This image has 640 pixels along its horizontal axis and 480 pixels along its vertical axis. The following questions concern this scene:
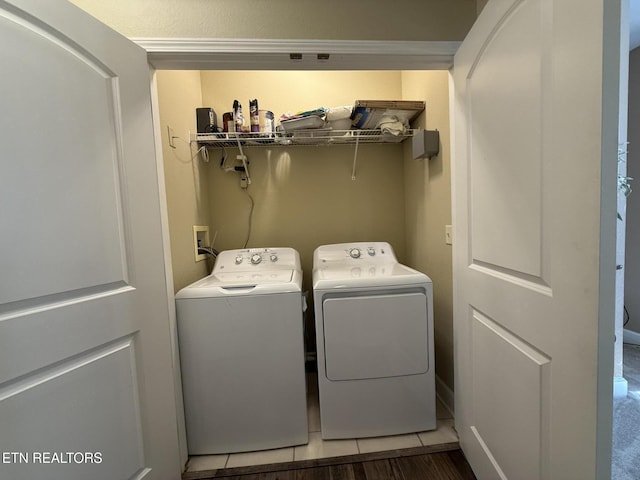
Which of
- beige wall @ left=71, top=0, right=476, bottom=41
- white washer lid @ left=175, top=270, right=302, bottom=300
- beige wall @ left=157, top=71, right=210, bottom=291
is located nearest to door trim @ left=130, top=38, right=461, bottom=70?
beige wall @ left=71, top=0, right=476, bottom=41

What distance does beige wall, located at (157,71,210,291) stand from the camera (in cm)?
143

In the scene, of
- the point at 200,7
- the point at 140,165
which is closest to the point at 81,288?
the point at 140,165

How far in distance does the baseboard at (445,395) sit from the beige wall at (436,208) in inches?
1.5

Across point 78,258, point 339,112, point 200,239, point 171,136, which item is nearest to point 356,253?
point 339,112

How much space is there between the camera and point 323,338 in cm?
138

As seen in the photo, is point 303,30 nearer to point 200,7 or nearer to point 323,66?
point 323,66

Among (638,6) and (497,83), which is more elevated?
(638,6)

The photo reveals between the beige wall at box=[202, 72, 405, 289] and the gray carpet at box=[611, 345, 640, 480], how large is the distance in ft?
5.10

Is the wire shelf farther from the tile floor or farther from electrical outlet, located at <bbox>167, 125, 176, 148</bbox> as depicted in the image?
the tile floor

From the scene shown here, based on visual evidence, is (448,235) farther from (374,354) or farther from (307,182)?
(307,182)

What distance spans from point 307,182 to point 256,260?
2.56 ft

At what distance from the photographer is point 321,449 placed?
137 centimetres

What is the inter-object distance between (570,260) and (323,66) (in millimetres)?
1289

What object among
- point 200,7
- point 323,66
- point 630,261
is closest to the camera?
point 200,7
